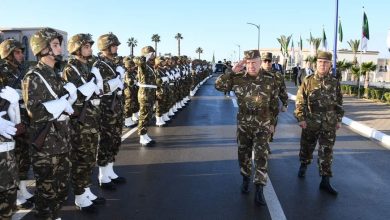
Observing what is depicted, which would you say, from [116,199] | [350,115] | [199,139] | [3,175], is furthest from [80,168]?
[350,115]

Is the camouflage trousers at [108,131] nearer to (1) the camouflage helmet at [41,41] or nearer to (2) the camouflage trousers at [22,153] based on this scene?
(2) the camouflage trousers at [22,153]

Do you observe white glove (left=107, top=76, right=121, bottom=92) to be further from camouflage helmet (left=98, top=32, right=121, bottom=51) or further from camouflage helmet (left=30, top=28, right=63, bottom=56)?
camouflage helmet (left=30, top=28, right=63, bottom=56)

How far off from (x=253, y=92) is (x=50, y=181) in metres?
2.78

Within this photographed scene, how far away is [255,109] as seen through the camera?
5.63 m

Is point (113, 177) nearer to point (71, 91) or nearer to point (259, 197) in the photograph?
point (259, 197)

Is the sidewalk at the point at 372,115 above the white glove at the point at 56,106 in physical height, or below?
below

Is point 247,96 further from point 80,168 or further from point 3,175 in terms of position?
point 3,175

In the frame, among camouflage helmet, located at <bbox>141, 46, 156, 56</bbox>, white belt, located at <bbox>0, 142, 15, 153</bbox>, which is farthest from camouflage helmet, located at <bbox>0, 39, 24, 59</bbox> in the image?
camouflage helmet, located at <bbox>141, 46, 156, 56</bbox>

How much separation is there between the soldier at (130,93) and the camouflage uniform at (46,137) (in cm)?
802

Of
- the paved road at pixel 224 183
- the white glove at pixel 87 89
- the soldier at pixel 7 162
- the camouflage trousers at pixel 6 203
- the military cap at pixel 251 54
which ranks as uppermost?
the military cap at pixel 251 54

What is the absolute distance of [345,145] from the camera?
32.1 ft

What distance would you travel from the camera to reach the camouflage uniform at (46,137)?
410cm

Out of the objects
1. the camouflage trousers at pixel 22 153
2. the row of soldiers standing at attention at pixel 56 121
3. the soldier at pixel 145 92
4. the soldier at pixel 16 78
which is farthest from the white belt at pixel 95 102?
the soldier at pixel 145 92

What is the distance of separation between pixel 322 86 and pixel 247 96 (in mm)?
1362
